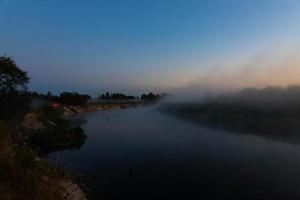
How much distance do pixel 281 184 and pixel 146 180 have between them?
958 centimetres

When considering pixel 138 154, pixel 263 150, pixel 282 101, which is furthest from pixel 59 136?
pixel 282 101

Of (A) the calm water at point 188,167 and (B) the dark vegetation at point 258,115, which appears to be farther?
(B) the dark vegetation at point 258,115

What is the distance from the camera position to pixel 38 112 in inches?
2464

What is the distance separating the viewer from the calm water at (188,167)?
22547 mm

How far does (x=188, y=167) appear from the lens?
97.7 feet

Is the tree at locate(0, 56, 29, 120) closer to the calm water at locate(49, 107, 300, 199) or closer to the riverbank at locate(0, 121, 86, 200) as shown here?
the calm water at locate(49, 107, 300, 199)

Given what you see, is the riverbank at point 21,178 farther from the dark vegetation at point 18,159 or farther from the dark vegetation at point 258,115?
the dark vegetation at point 258,115

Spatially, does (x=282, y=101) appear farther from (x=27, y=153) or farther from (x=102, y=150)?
(x=27, y=153)

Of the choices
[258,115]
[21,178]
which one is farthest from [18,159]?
[258,115]

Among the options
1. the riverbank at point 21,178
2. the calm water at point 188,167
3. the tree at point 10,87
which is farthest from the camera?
the tree at point 10,87

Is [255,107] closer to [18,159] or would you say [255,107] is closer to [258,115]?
[258,115]

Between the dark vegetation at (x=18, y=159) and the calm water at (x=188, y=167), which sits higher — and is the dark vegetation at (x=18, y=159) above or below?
above

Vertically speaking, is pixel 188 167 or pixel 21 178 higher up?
pixel 21 178

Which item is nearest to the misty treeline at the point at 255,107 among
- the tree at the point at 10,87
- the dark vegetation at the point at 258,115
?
the dark vegetation at the point at 258,115
